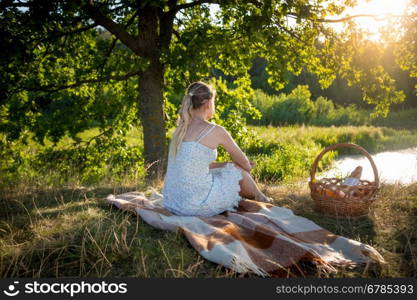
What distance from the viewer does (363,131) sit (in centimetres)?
1305

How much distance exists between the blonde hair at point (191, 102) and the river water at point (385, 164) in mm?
5044

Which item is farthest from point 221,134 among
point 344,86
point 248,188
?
point 344,86

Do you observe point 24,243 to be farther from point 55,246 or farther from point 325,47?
point 325,47

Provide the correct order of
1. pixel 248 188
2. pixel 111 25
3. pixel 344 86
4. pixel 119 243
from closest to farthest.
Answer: pixel 119 243, pixel 248 188, pixel 111 25, pixel 344 86

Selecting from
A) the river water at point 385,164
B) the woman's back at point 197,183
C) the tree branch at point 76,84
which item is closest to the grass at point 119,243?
the woman's back at point 197,183

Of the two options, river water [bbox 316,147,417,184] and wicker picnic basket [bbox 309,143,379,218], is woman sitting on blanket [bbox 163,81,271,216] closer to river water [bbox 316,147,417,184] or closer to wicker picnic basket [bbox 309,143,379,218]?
wicker picnic basket [bbox 309,143,379,218]

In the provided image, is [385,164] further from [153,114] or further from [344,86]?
[344,86]

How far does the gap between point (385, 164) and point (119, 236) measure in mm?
8560

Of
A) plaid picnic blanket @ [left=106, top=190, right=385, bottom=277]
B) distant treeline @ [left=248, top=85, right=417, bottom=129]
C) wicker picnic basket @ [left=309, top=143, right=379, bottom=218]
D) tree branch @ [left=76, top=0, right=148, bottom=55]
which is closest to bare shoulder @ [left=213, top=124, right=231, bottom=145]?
plaid picnic blanket @ [left=106, top=190, right=385, bottom=277]

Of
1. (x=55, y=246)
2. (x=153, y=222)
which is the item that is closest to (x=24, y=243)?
(x=55, y=246)

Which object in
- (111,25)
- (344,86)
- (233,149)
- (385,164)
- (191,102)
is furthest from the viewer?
(344,86)

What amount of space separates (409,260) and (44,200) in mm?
3718

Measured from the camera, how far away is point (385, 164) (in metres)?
9.62

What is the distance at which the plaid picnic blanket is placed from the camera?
262 centimetres
